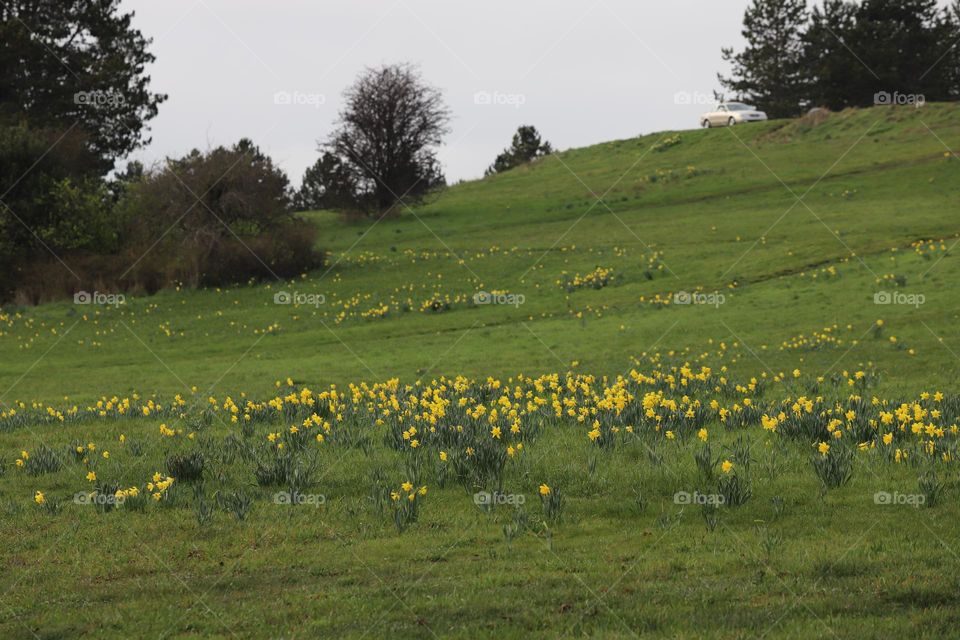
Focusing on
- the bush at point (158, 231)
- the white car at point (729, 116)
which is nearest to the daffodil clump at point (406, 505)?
the bush at point (158, 231)

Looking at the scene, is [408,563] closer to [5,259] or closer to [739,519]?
[739,519]

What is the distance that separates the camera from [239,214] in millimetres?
42688

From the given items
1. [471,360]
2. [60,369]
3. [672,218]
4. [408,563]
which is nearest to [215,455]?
[408,563]

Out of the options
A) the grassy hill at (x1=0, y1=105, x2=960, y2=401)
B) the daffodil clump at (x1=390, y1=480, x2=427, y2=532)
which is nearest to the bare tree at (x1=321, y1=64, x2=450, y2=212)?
the grassy hill at (x1=0, y1=105, x2=960, y2=401)

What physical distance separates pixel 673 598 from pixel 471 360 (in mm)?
18026

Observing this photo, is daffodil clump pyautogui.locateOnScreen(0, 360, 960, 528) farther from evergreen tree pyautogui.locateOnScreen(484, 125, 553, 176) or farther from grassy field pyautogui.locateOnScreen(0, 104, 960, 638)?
evergreen tree pyautogui.locateOnScreen(484, 125, 553, 176)

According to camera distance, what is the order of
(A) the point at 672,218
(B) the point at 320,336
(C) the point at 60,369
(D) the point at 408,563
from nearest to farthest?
1. (D) the point at 408,563
2. (C) the point at 60,369
3. (B) the point at 320,336
4. (A) the point at 672,218

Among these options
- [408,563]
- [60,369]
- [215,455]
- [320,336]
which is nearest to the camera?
[408,563]

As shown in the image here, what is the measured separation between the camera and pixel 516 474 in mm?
10383

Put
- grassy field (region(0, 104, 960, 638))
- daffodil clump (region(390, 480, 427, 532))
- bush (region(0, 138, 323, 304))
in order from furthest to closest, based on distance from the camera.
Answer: bush (region(0, 138, 323, 304)), daffodil clump (region(390, 480, 427, 532)), grassy field (region(0, 104, 960, 638))

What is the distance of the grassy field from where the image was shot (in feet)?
22.4

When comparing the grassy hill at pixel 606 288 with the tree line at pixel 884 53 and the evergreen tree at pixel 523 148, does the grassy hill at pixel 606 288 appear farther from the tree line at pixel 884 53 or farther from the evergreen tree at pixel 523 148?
the evergreen tree at pixel 523 148

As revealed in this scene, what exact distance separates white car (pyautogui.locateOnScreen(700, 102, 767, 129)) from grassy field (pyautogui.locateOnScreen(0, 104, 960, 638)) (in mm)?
44543

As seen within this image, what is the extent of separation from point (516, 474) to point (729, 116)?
225 feet
